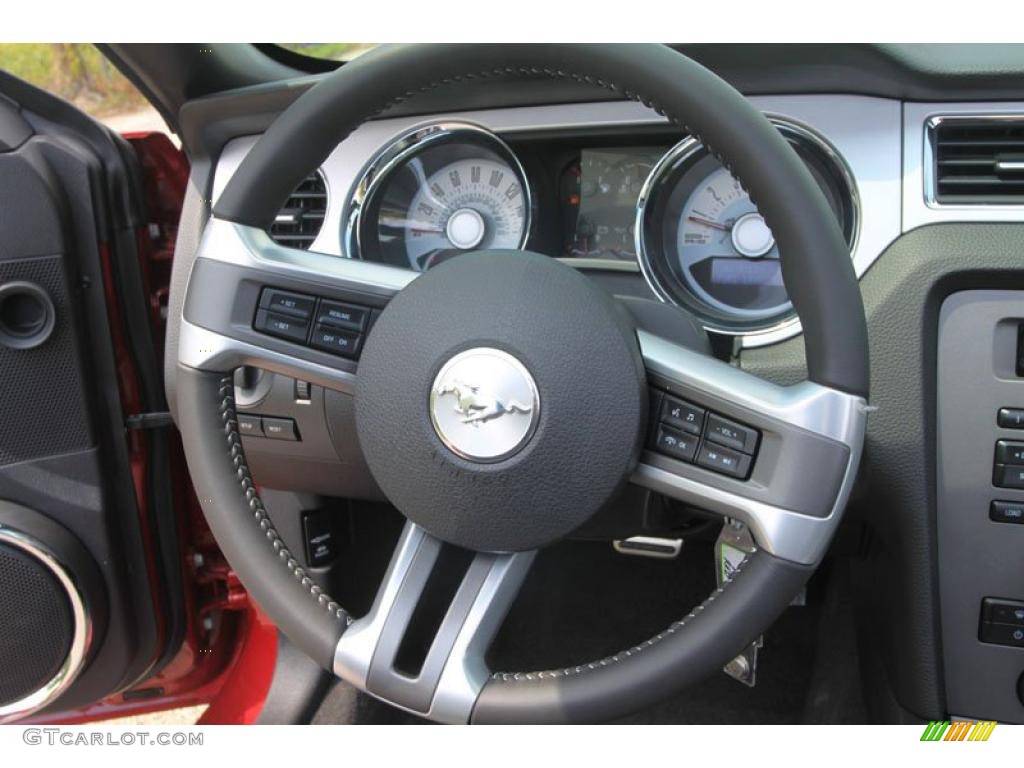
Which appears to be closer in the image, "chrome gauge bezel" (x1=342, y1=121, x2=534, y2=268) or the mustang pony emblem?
the mustang pony emblem

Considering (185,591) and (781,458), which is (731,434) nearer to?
(781,458)

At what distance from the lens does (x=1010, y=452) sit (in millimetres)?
1147

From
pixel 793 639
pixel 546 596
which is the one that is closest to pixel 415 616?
pixel 546 596

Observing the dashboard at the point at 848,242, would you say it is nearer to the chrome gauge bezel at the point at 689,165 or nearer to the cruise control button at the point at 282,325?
the chrome gauge bezel at the point at 689,165

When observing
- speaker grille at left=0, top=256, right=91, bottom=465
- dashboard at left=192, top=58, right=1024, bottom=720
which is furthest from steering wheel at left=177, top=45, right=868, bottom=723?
speaker grille at left=0, top=256, right=91, bottom=465

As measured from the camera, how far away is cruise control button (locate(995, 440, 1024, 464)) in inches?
45.0

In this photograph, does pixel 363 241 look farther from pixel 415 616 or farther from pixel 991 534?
pixel 991 534

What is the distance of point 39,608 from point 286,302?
30.4 inches

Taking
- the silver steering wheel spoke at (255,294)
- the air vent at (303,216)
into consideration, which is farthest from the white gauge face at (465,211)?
the silver steering wheel spoke at (255,294)

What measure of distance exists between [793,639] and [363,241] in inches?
43.7

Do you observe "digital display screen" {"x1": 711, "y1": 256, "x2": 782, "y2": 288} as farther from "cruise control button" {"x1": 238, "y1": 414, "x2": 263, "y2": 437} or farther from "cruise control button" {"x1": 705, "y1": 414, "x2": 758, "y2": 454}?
"cruise control button" {"x1": 238, "y1": 414, "x2": 263, "y2": 437}

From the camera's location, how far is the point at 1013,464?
115 centimetres

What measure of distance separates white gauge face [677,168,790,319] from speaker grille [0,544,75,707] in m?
1.06

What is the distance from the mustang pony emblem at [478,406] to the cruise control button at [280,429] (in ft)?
1.94
